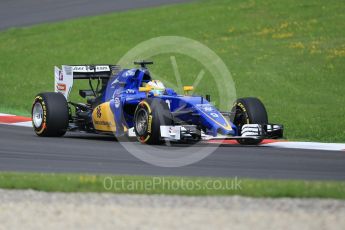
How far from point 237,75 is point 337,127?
25.7 feet

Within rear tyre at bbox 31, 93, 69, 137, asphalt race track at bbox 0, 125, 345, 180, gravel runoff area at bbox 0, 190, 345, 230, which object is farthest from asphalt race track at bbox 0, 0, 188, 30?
gravel runoff area at bbox 0, 190, 345, 230

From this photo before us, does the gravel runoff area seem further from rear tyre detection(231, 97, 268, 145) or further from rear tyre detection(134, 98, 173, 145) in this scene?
rear tyre detection(231, 97, 268, 145)

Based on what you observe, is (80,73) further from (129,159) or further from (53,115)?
(129,159)

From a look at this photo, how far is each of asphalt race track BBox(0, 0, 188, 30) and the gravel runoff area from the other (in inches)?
1074

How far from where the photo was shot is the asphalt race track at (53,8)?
37906 millimetres

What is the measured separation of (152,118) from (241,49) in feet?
50.4

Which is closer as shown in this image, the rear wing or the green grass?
the rear wing

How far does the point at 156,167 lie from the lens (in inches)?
529

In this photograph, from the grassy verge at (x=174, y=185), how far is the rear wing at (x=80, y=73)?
6690mm

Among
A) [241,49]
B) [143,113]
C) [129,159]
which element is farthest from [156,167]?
[241,49]

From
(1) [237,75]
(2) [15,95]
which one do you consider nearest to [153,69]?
(1) [237,75]

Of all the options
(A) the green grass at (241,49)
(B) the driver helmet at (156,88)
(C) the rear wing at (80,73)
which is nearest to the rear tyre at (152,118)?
(B) the driver helmet at (156,88)

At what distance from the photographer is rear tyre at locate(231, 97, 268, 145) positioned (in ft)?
54.3

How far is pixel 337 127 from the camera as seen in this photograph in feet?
64.1
